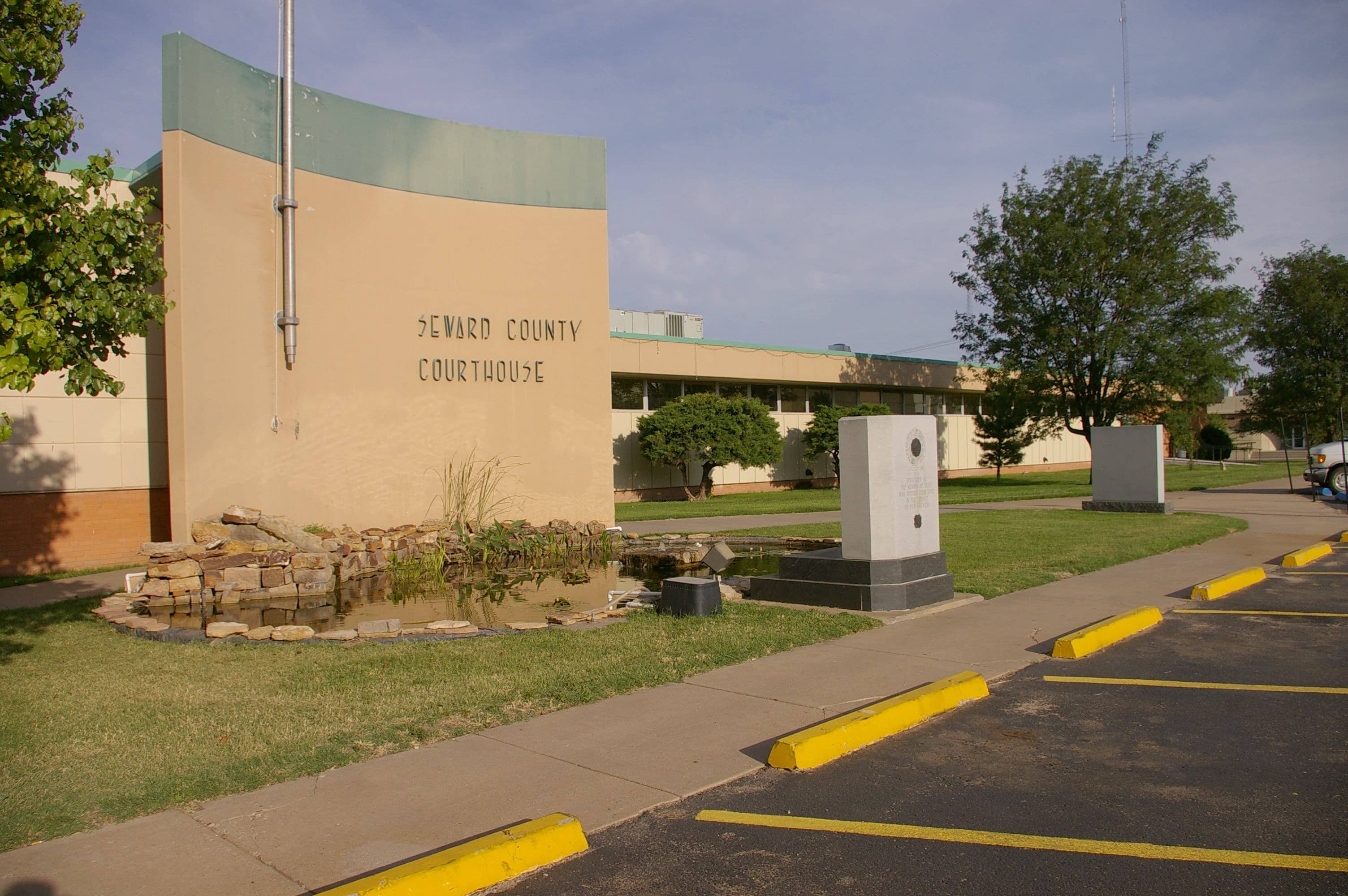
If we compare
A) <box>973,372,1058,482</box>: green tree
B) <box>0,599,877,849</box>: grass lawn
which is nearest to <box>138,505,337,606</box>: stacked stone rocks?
<box>0,599,877,849</box>: grass lawn

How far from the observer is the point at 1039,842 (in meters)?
4.41

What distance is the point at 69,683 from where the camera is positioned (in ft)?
24.4

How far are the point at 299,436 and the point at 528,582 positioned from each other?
420cm

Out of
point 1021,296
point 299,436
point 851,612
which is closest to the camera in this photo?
point 851,612

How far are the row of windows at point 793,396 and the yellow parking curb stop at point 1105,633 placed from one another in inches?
911

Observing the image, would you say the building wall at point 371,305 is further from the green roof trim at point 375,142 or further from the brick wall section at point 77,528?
the brick wall section at point 77,528

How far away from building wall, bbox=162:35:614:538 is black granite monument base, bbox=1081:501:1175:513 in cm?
1248

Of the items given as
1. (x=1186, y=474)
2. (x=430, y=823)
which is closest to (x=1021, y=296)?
(x=1186, y=474)

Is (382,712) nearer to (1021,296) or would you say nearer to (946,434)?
(1021,296)

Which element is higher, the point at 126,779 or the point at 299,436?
the point at 299,436

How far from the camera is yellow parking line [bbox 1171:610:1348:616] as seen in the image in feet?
31.6

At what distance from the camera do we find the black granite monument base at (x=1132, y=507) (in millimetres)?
21625

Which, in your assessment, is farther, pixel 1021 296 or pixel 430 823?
pixel 1021 296

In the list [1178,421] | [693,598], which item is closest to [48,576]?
[693,598]
